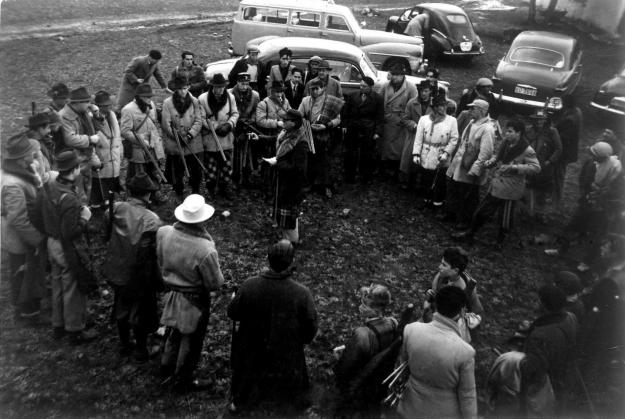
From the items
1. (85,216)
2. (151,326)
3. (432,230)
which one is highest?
(85,216)

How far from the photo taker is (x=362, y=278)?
6836 mm

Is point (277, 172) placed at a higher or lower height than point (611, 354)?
higher

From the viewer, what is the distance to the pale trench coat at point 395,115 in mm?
9016

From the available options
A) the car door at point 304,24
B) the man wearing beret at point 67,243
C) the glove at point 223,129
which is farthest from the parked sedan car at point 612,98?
the man wearing beret at point 67,243

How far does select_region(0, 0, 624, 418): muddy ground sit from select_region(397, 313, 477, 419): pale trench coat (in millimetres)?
1407

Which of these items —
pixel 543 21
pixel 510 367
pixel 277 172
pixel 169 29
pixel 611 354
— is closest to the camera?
pixel 510 367

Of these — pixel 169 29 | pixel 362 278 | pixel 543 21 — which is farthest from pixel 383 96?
pixel 543 21

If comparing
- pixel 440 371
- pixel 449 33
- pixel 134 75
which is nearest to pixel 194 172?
pixel 134 75

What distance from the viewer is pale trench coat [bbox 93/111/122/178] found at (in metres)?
7.05

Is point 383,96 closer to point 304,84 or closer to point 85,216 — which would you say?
point 304,84

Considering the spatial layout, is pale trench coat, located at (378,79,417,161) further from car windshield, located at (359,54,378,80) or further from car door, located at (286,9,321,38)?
car door, located at (286,9,321,38)

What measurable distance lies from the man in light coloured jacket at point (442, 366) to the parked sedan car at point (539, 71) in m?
10.1

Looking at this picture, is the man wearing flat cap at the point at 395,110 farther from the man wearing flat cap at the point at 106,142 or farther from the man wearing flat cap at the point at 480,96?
the man wearing flat cap at the point at 106,142

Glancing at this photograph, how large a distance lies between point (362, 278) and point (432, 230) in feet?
6.39
